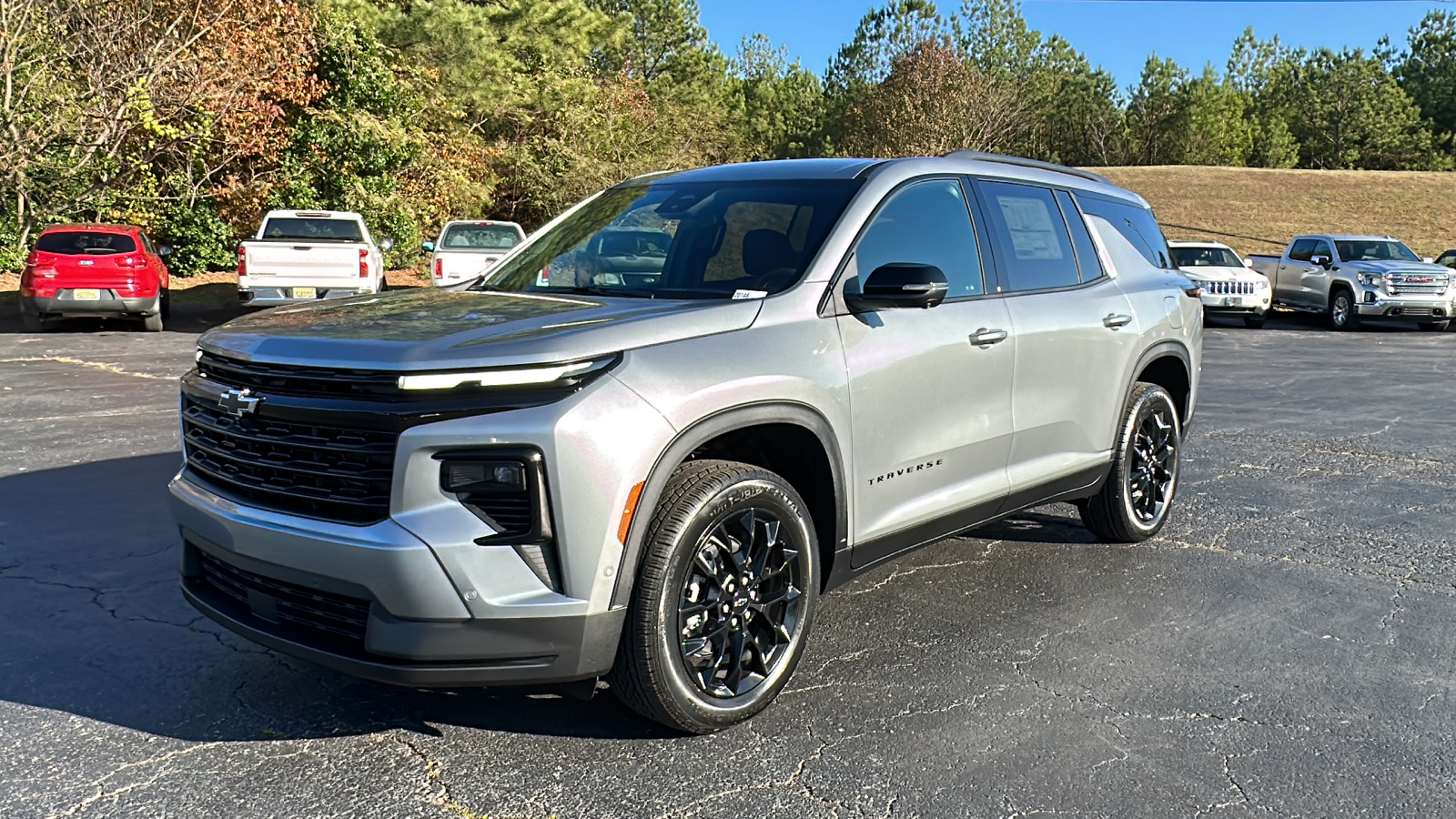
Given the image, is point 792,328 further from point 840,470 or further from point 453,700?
point 453,700

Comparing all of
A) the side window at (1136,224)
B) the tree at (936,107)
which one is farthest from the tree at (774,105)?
the side window at (1136,224)

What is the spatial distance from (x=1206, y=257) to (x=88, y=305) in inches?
787

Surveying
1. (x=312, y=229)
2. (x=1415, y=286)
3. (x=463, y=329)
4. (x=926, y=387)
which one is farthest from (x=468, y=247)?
(x=463, y=329)

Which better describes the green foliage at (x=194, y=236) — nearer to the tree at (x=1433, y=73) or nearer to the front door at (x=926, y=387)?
the front door at (x=926, y=387)

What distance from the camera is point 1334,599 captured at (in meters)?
5.02

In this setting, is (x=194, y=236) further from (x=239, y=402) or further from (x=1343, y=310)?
(x=239, y=402)

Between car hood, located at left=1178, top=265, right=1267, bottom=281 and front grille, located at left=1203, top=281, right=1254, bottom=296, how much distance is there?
0.09 metres

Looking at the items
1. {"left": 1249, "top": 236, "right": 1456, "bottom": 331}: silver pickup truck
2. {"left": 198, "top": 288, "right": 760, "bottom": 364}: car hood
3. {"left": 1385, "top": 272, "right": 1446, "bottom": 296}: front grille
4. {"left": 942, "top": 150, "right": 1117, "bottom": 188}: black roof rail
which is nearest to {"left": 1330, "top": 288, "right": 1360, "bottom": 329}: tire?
{"left": 1249, "top": 236, "right": 1456, "bottom": 331}: silver pickup truck

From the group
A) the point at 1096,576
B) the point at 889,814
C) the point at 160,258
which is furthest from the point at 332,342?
the point at 160,258

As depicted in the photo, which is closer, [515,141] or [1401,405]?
[1401,405]

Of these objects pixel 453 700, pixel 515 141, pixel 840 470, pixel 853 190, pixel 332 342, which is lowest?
pixel 453 700

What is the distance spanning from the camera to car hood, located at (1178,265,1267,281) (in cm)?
2206

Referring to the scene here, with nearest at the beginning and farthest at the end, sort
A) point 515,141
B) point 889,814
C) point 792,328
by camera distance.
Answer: point 889,814
point 792,328
point 515,141

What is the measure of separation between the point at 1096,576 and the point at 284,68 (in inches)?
911
